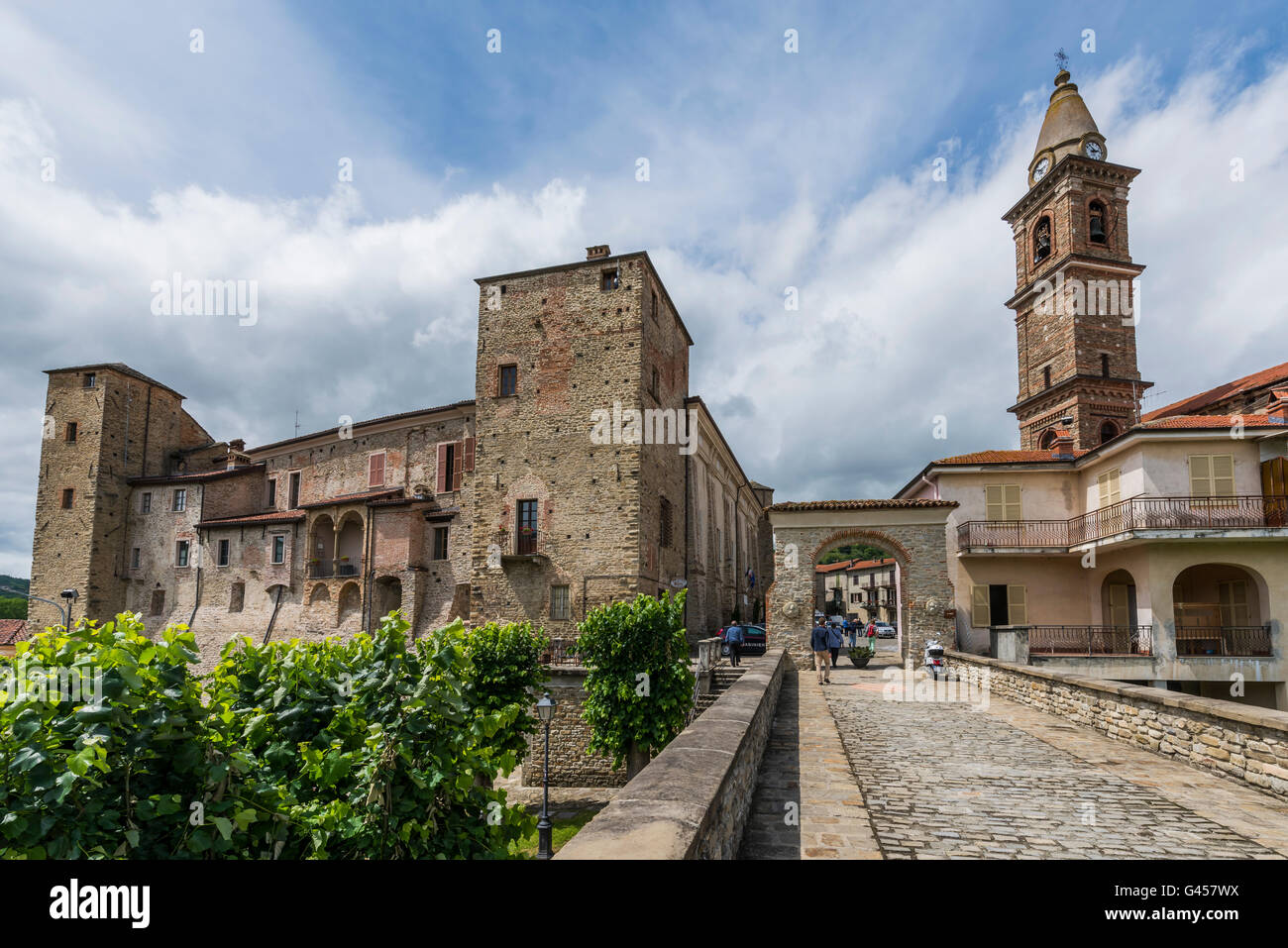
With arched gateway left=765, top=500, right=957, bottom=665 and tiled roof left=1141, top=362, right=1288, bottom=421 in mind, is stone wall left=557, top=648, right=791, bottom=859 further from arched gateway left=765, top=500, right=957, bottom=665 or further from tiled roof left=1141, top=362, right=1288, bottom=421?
tiled roof left=1141, top=362, right=1288, bottom=421

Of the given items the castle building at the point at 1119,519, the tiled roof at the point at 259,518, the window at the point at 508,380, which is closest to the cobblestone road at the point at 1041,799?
the castle building at the point at 1119,519

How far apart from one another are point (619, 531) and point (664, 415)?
22.2 feet

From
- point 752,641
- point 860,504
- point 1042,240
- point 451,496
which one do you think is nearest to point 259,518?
point 451,496

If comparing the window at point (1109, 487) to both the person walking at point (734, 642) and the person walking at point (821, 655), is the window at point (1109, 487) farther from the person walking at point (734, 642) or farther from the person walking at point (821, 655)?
the person walking at point (734, 642)

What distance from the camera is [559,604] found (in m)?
27.0

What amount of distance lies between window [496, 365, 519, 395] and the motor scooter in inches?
736

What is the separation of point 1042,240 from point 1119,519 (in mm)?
19017

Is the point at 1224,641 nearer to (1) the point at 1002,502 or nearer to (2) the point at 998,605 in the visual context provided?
(2) the point at 998,605

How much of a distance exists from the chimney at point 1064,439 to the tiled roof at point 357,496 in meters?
30.0

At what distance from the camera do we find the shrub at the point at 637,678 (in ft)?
55.3

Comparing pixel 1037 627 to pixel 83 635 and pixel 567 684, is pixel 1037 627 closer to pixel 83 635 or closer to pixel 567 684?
pixel 567 684
